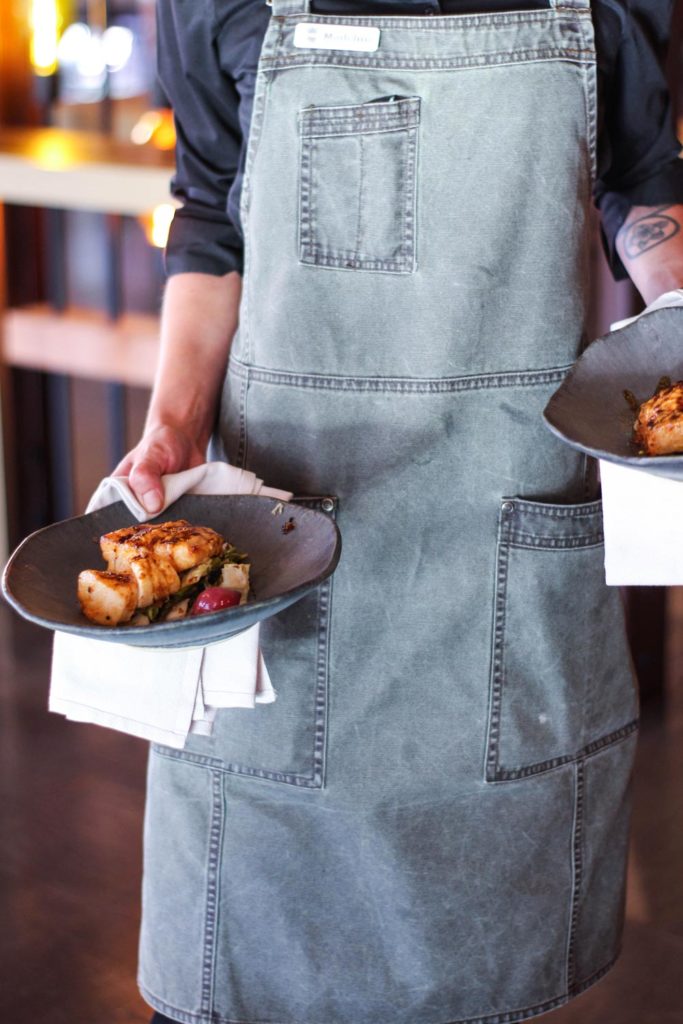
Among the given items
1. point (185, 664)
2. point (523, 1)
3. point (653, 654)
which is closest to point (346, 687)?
point (185, 664)

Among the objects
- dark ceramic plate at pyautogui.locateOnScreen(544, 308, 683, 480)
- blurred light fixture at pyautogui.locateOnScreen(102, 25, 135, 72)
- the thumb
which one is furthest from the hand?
blurred light fixture at pyautogui.locateOnScreen(102, 25, 135, 72)

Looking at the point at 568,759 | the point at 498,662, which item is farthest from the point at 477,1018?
the point at 498,662

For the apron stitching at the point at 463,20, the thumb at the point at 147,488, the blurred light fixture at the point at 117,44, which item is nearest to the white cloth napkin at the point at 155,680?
the thumb at the point at 147,488

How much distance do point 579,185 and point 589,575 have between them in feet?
1.31

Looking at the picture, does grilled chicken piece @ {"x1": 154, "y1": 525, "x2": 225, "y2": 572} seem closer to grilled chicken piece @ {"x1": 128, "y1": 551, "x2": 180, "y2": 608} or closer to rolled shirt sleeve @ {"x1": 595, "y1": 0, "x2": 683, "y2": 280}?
grilled chicken piece @ {"x1": 128, "y1": 551, "x2": 180, "y2": 608}

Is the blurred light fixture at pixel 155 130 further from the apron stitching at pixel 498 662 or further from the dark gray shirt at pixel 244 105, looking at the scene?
the apron stitching at pixel 498 662

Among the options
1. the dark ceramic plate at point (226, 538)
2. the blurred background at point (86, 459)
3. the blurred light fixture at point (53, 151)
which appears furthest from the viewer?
the blurred light fixture at point (53, 151)

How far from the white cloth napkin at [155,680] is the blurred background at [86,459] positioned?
0.99 m

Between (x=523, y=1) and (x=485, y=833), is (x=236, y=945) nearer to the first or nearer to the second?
(x=485, y=833)

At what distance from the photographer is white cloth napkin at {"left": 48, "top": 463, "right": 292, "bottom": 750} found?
120 cm

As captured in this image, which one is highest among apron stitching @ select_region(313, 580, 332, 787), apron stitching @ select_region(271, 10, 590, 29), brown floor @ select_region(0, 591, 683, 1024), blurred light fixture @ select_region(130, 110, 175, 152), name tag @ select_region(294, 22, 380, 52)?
apron stitching @ select_region(271, 10, 590, 29)

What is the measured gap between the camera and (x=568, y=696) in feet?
4.46

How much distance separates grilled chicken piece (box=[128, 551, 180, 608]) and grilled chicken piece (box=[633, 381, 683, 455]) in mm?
434

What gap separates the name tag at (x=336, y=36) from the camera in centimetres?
124
